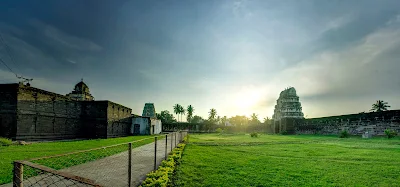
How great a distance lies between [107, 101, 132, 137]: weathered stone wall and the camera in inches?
1359

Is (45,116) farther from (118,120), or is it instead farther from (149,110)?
(149,110)

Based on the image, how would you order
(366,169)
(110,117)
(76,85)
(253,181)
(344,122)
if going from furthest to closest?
1. (76,85)
2. (110,117)
3. (344,122)
4. (366,169)
5. (253,181)

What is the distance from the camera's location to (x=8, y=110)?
21734 mm

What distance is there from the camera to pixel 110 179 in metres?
6.70

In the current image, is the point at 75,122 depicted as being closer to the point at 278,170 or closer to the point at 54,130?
the point at 54,130

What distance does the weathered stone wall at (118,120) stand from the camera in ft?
113

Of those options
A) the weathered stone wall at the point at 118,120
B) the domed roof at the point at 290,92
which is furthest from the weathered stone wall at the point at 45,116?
the domed roof at the point at 290,92

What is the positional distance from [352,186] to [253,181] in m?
2.42

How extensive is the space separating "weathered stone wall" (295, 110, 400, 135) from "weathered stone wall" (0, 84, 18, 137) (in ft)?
118

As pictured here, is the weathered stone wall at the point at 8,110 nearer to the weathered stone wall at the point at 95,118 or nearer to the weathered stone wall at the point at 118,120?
the weathered stone wall at the point at 95,118

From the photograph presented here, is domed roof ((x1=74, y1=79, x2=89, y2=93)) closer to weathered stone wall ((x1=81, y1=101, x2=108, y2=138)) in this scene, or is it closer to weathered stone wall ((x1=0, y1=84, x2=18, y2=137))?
weathered stone wall ((x1=81, y1=101, x2=108, y2=138))

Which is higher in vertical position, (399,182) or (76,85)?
(76,85)

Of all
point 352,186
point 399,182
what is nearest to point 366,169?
point 399,182

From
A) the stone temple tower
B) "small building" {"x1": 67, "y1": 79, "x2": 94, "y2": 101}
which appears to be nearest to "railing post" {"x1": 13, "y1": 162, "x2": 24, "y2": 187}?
the stone temple tower
